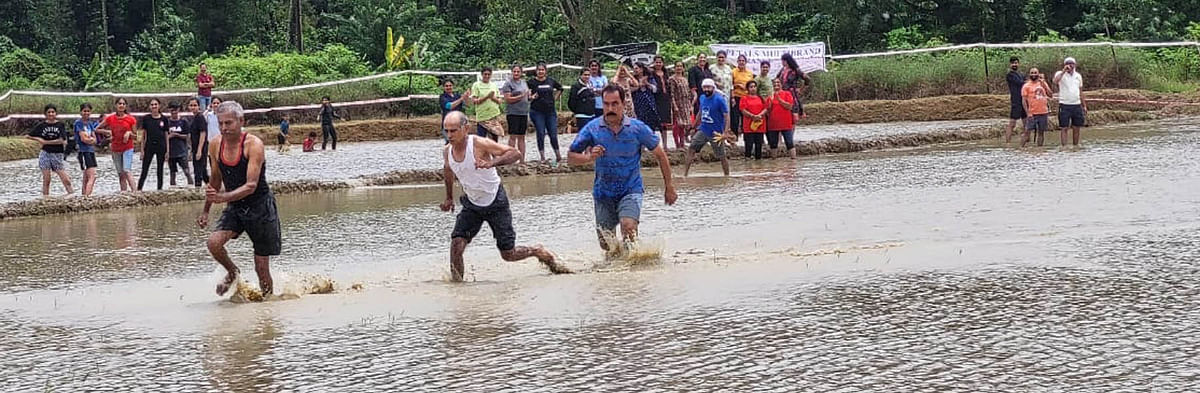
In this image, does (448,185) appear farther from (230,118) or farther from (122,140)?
(122,140)

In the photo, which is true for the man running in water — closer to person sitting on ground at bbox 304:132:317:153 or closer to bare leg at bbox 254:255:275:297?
bare leg at bbox 254:255:275:297

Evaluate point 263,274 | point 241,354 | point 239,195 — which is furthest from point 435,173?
point 241,354

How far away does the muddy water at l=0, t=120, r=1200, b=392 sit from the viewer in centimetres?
776

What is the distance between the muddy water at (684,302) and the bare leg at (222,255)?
31 cm

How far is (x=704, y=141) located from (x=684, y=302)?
35.7 ft

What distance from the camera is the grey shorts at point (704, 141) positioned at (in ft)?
66.0

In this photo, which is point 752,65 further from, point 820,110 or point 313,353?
point 313,353

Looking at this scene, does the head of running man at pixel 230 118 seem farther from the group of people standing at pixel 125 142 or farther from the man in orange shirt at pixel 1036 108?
the man in orange shirt at pixel 1036 108

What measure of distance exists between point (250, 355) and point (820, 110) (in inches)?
945

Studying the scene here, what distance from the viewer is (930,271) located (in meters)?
10.8

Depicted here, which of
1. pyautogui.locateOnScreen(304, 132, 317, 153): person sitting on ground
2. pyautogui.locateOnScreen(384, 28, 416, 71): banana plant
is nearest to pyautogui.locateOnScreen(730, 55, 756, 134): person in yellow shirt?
pyautogui.locateOnScreen(304, 132, 317, 153): person sitting on ground

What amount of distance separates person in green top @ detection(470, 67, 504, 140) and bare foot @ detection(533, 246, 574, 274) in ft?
33.1

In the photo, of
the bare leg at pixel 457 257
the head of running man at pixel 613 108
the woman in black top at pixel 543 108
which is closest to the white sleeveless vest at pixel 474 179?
the bare leg at pixel 457 257

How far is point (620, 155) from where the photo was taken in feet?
39.5
